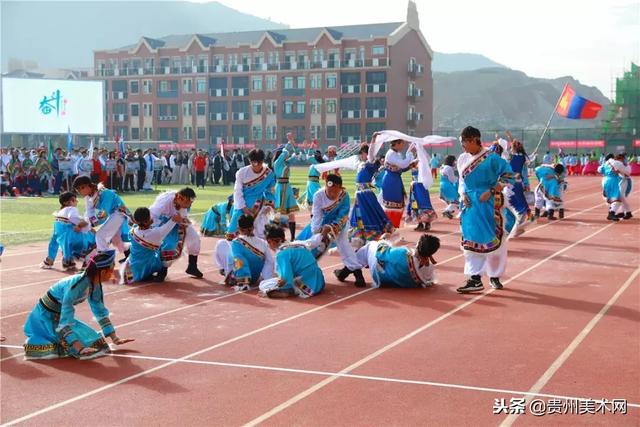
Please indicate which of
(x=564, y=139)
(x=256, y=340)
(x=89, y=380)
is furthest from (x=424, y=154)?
(x=564, y=139)

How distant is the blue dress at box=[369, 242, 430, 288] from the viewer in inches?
408

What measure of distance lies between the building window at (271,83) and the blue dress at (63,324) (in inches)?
2840

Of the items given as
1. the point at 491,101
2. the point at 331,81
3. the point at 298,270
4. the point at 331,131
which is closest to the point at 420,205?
the point at 298,270

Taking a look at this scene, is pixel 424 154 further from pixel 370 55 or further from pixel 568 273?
pixel 370 55

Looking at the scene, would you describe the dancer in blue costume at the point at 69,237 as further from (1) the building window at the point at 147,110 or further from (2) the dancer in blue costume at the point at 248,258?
(1) the building window at the point at 147,110

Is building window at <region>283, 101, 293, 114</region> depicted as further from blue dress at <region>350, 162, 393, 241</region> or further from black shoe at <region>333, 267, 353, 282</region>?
black shoe at <region>333, 267, 353, 282</region>

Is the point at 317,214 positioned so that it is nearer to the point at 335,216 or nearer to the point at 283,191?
the point at 335,216

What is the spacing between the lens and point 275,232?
1026 cm

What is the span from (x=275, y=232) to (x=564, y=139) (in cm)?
5752

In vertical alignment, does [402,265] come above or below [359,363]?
above

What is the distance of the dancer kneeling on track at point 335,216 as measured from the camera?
35.7 ft

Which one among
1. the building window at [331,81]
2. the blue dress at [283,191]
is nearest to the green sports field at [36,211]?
the blue dress at [283,191]

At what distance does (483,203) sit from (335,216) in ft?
6.41

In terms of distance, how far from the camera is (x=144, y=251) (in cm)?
1121
